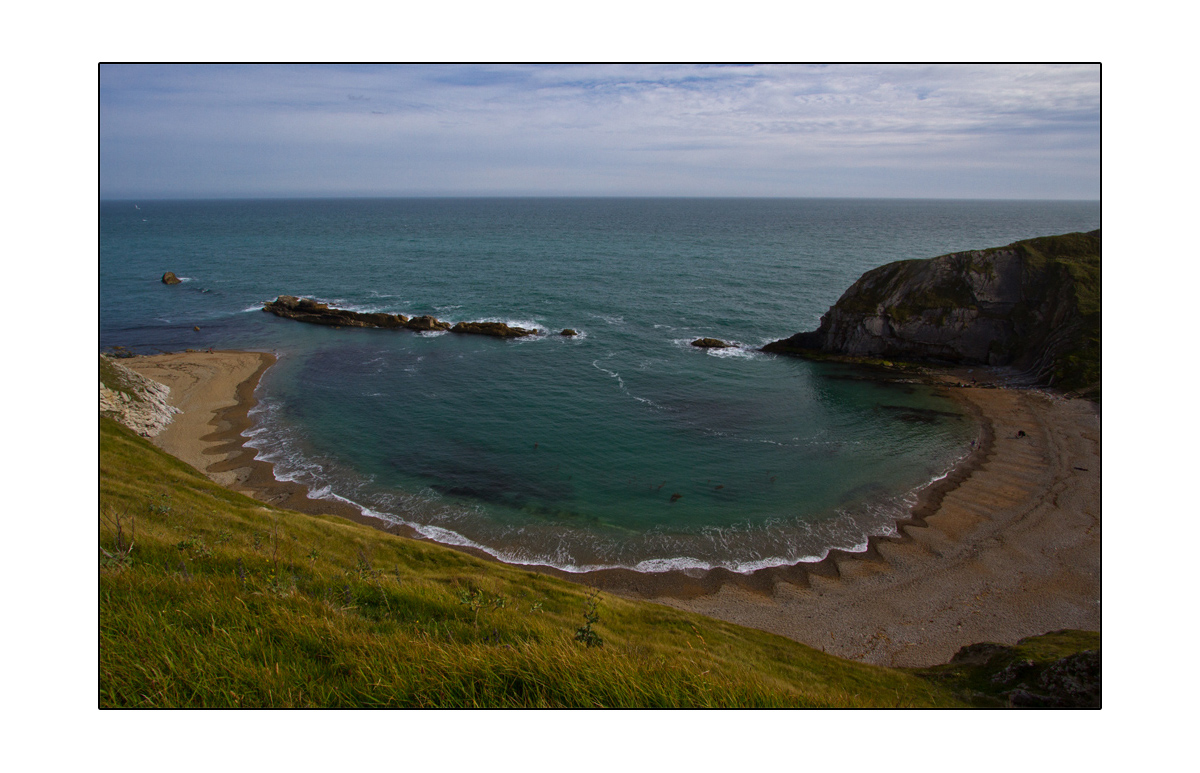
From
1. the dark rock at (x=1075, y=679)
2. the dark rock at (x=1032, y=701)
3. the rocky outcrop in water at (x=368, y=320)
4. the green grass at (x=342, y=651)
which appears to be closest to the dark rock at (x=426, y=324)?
the rocky outcrop in water at (x=368, y=320)

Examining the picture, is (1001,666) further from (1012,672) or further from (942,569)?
(942,569)

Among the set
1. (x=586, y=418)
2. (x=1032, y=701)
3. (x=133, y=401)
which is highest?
(x=133, y=401)

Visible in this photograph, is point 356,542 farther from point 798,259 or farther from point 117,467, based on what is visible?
point 798,259

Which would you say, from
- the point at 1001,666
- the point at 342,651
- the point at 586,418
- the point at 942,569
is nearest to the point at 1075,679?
the point at 1001,666

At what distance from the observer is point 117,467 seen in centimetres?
2688

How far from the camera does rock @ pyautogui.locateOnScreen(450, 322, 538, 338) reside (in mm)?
74875

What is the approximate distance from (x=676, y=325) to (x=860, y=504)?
4616 centimetres

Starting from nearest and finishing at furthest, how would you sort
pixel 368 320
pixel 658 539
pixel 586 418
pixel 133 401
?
pixel 658 539 < pixel 133 401 < pixel 586 418 < pixel 368 320

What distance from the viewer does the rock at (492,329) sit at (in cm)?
7488

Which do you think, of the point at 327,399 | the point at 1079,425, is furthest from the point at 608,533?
the point at 1079,425

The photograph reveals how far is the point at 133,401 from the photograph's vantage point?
154ft

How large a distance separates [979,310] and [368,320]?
80.5 m

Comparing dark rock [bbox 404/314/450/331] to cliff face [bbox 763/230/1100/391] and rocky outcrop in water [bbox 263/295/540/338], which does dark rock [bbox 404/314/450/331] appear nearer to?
rocky outcrop in water [bbox 263/295/540/338]

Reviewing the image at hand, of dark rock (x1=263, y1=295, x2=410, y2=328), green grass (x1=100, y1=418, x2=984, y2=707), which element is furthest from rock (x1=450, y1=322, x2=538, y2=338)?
green grass (x1=100, y1=418, x2=984, y2=707)
